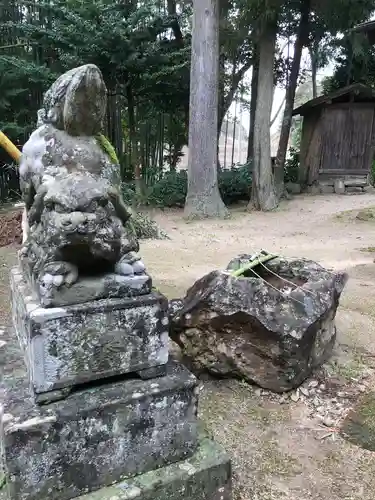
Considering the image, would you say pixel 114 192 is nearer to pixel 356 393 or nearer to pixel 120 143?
pixel 356 393

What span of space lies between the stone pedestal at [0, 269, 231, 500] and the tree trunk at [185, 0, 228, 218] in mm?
8723

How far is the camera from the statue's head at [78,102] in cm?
171

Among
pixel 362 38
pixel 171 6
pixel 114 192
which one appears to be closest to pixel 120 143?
pixel 171 6

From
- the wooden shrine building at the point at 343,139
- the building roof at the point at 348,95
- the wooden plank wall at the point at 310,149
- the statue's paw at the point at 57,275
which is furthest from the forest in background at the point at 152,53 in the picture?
the statue's paw at the point at 57,275

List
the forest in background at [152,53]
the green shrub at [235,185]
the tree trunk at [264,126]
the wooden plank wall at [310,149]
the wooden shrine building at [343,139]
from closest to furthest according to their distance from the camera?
the forest in background at [152,53] < the tree trunk at [264,126] < the green shrub at [235,185] < the wooden shrine building at [343,139] < the wooden plank wall at [310,149]

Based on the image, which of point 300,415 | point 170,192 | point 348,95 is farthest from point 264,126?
point 300,415

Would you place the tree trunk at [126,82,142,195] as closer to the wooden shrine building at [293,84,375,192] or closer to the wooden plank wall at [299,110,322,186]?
the wooden shrine building at [293,84,375,192]

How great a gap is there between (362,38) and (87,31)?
7.05 meters

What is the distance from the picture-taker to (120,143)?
44.8 feet

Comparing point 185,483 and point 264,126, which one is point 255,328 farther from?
point 264,126

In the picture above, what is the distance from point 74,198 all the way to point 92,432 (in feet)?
2.95

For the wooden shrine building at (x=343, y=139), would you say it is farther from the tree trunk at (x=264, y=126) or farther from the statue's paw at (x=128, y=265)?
the statue's paw at (x=128, y=265)

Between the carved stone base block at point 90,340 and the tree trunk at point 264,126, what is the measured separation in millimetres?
9988

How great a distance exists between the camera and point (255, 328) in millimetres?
3043
